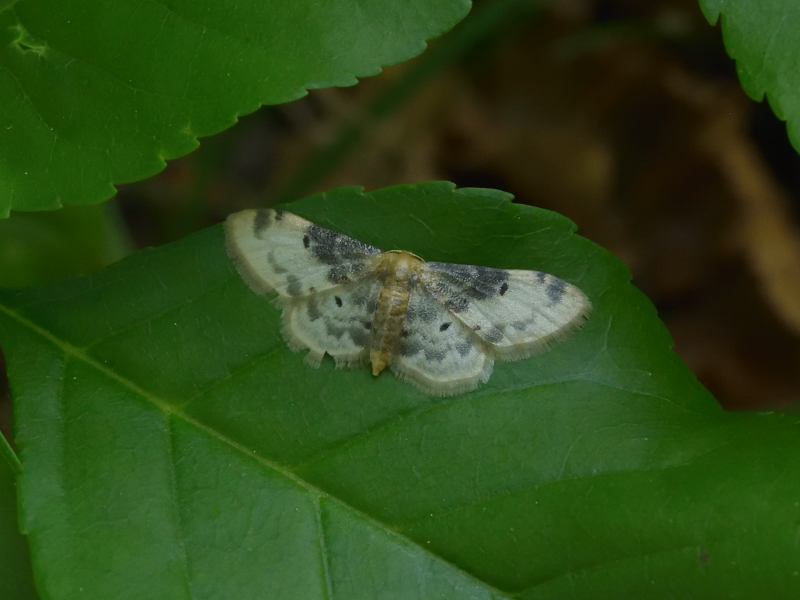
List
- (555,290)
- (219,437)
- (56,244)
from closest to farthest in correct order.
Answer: (219,437), (555,290), (56,244)

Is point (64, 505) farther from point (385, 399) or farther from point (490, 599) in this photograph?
point (490, 599)

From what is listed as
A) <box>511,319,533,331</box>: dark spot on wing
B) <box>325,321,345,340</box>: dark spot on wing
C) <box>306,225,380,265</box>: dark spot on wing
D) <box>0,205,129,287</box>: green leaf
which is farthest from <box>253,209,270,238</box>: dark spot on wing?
<box>0,205,129,287</box>: green leaf

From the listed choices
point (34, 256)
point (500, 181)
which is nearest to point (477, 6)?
point (500, 181)

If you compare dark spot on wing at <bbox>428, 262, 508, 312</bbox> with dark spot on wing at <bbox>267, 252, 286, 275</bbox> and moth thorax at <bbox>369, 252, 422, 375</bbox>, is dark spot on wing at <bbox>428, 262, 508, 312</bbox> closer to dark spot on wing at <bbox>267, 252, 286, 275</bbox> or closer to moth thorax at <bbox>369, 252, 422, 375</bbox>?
moth thorax at <bbox>369, 252, 422, 375</bbox>

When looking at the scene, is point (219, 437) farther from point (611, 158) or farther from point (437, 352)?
point (611, 158)

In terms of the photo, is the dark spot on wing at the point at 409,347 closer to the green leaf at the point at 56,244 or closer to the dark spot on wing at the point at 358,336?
the dark spot on wing at the point at 358,336

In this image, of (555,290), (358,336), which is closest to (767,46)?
(555,290)
